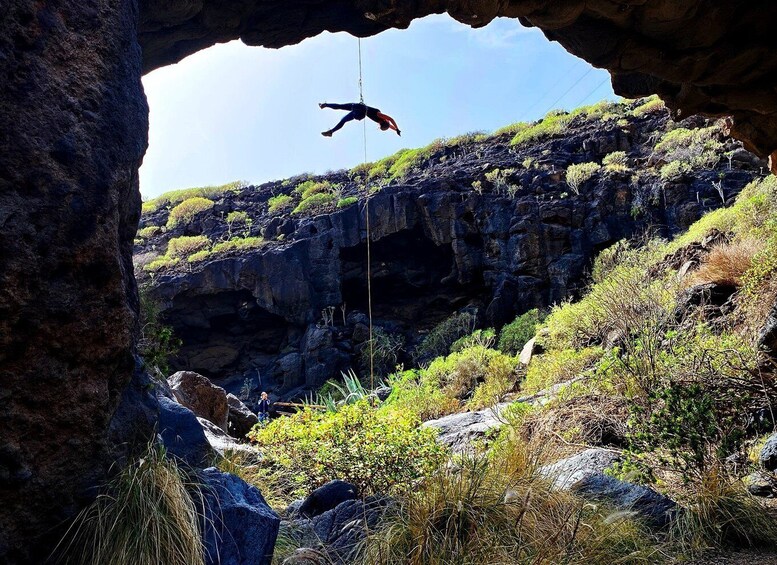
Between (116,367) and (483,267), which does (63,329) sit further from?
(483,267)

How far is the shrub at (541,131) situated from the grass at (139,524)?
3341 centimetres

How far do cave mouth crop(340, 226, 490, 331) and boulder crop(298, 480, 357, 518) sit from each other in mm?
23059

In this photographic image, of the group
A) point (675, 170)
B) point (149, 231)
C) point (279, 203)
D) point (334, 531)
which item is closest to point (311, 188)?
point (279, 203)

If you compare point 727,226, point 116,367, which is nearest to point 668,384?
point 116,367

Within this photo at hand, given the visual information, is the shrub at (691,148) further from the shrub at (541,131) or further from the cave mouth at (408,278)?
the cave mouth at (408,278)

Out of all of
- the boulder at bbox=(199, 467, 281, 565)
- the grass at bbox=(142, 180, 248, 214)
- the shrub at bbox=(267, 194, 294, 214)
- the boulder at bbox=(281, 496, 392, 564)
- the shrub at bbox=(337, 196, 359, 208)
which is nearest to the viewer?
the boulder at bbox=(199, 467, 281, 565)

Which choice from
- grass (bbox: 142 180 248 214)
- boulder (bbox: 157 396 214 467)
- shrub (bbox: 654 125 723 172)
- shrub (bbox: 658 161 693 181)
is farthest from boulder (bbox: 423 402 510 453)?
grass (bbox: 142 180 248 214)

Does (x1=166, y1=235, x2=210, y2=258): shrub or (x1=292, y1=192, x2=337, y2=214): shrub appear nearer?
(x1=166, y1=235, x2=210, y2=258): shrub

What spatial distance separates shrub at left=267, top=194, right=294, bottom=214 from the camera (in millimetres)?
36178

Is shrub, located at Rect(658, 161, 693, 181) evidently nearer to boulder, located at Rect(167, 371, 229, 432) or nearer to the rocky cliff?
the rocky cliff

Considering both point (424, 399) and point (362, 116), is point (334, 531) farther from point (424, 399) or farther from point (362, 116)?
point (424, 399)

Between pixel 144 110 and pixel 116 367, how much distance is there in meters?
1.58

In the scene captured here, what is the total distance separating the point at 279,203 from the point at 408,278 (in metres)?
12.6

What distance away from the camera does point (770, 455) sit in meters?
5.19
